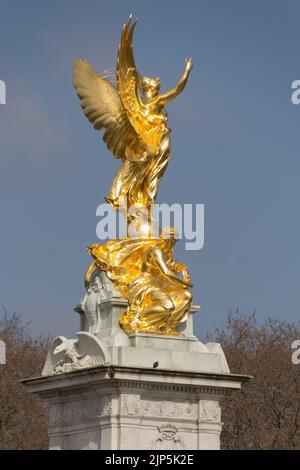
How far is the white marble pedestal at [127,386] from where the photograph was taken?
1142 inches

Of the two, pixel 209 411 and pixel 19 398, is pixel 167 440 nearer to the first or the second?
pixel 209 411

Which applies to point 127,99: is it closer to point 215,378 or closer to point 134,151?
point 134,151

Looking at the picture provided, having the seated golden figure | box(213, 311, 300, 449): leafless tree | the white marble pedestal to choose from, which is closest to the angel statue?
the seated golden figure

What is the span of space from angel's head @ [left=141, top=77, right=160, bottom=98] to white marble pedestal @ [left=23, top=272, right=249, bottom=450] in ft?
11.6

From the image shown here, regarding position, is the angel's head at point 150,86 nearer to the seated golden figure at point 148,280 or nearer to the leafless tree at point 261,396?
the seated golden figure at point 148,280

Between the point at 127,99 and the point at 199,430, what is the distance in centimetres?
616

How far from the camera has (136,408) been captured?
29.1 metres

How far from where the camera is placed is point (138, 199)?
102ft

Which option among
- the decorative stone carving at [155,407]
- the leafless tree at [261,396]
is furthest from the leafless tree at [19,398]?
the decorative stone carving at [155,407]

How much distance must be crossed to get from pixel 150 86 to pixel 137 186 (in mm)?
1843
